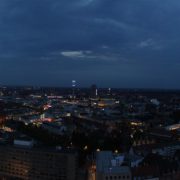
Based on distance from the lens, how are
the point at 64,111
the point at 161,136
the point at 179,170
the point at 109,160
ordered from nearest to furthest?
the point at 109,160 < the point at 179,170 < the point at 161,136 < the point at 64,111

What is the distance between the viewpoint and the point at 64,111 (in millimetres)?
64062

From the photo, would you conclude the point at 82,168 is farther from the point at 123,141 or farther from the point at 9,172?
the point at 123,141

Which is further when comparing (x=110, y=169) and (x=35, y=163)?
(x=35, y=163)

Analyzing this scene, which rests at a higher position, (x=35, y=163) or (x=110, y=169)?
(x=110, y=169)

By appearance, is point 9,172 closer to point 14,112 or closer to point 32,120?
point 32,120

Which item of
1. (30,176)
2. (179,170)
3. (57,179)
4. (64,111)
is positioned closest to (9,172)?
(30,176)

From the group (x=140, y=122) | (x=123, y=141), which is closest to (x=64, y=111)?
(x=140, y=122)

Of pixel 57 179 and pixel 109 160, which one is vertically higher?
pixel 109 160

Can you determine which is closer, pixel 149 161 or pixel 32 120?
pixel 149 161

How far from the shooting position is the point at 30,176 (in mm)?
22719

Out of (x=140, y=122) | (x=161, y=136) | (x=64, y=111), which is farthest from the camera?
(x=64, y=111)

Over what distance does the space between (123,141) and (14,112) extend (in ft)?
98.9

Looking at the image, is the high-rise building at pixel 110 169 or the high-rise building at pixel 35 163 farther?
the high-rise building at pixel 35 163

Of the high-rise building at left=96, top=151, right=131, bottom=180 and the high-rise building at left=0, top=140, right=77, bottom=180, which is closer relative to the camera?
the high-rise building at left=96, top=151, right=131, bottom=180
